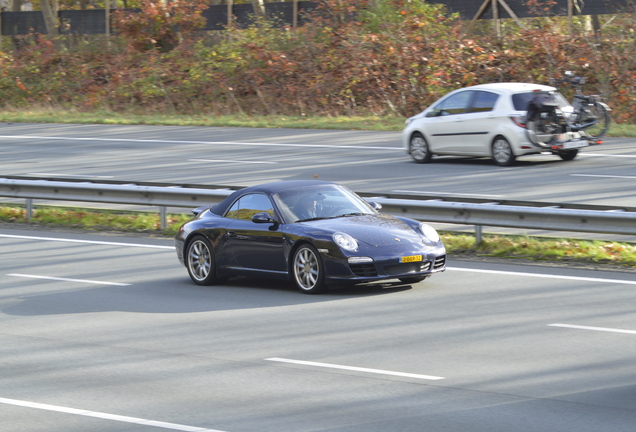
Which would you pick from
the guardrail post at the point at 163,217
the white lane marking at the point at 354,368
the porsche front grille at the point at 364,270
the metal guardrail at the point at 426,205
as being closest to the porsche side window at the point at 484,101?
the metal guardrail at the point at 426,205

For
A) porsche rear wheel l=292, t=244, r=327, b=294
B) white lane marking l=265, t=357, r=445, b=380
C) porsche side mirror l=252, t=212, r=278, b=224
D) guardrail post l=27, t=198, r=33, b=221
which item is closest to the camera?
white lane marking l=265, t=357, r=445, b=380

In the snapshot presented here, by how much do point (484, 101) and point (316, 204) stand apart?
10.0m

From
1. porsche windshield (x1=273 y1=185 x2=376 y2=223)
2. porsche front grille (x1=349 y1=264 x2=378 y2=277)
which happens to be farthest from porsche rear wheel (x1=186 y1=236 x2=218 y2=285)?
porsche front grille (x1=349 y1=264 x2=378 y2=277)

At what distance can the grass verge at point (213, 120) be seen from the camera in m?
28.3

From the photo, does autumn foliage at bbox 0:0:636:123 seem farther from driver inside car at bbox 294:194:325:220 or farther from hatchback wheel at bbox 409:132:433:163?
driver inside car at bbox 294:194:325:220

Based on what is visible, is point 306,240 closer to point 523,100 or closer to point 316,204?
point 316,204

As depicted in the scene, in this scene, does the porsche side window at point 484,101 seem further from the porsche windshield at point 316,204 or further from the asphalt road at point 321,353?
the porsche windshield at point 316,204

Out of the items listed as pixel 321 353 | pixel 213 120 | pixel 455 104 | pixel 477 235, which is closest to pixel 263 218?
pixel 321 353

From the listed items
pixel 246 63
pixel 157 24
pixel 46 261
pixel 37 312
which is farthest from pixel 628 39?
pixel 37 312

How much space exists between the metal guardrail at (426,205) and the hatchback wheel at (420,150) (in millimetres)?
6035

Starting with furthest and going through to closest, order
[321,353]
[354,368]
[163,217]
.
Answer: [163,217] → [321,353] → [354,368]

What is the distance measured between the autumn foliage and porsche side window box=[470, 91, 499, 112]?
756 cm

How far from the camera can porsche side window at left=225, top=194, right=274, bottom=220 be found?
1143 centimetres

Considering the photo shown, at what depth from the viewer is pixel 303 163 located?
870 inches
